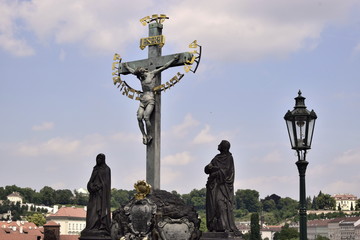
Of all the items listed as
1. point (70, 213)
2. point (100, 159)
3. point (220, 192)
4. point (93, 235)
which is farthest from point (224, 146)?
point (70, 213)

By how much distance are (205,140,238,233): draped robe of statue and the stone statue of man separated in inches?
95.4

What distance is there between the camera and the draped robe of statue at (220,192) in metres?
17.9

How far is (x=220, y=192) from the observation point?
59.2 ft

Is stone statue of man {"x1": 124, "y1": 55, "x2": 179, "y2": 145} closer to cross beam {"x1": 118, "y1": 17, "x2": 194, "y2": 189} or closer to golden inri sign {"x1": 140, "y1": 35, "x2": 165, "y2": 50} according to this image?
cross beam {"x1": 118, "y1": 17, "x2": 194, "y2": 189}

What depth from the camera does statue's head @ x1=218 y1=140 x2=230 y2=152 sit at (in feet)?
59.9

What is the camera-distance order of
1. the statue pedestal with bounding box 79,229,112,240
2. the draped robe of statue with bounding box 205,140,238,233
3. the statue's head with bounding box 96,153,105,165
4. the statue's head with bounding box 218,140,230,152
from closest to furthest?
A: the draped robe of statue with bounding box 205,140,238,233, the statue's head with bounding box 218,140,230,152, the statue pedestal with bounding box 79,229,112,240, the statue's head with bounding box 96,153,105,165

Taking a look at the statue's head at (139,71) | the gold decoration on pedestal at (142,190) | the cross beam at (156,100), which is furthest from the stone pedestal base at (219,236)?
the statue's head at (139,71)

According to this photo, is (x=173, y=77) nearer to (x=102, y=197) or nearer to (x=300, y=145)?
(x=102, y=197)

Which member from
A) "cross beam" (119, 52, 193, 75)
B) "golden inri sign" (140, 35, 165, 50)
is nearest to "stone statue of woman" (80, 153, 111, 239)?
"cross beam" (119, 52, 193, 75)

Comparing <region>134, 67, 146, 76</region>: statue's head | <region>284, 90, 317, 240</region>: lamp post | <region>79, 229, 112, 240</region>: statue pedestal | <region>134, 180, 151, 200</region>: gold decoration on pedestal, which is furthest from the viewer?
<region>134, 67, 146, 76</region>: statue's head

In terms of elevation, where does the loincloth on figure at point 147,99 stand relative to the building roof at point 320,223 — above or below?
below

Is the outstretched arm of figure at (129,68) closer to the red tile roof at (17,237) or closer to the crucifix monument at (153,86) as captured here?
the crucifix monument at (153,86)

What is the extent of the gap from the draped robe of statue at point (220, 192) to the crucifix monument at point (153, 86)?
1.89 m

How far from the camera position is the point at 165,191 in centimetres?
1814
